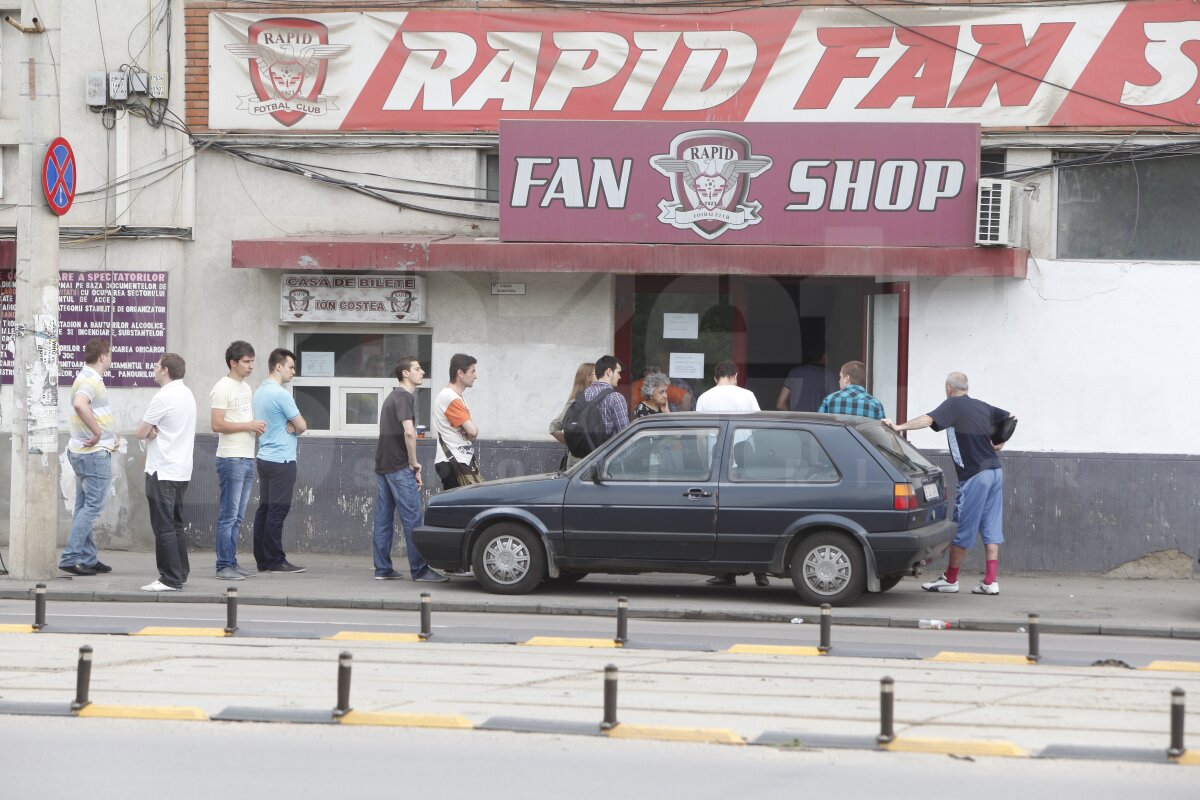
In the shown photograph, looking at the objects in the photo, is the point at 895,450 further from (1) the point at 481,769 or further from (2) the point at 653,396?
(1) the point at 481,769

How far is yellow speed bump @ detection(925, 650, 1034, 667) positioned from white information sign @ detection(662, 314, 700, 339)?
6.87 meters

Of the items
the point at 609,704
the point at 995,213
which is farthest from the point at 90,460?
the point at 995,213

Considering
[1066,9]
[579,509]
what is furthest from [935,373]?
[579,509]

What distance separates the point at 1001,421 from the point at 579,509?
370 cm

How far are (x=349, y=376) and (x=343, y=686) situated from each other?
8972 millimetres

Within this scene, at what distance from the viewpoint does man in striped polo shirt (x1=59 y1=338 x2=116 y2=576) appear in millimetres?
13453

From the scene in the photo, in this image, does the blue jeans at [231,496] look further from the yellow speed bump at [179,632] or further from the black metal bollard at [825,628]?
the black metal bollard at [825,628]

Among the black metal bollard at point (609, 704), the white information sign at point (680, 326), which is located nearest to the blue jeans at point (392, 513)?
the white information sign at point (680, 326)

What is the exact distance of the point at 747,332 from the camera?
1616cm

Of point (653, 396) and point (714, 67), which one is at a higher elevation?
point (714, 67)

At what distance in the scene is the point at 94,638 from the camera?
1012 cm

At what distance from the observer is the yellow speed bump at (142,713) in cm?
755

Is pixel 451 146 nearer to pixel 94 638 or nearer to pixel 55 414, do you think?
pixel 55 414

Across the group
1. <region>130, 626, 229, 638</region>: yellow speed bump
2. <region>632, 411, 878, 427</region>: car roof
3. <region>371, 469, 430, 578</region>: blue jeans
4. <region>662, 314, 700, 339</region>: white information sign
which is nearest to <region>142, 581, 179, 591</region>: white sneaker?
<region>371, 469, 430, 578</region>: blue jeans
